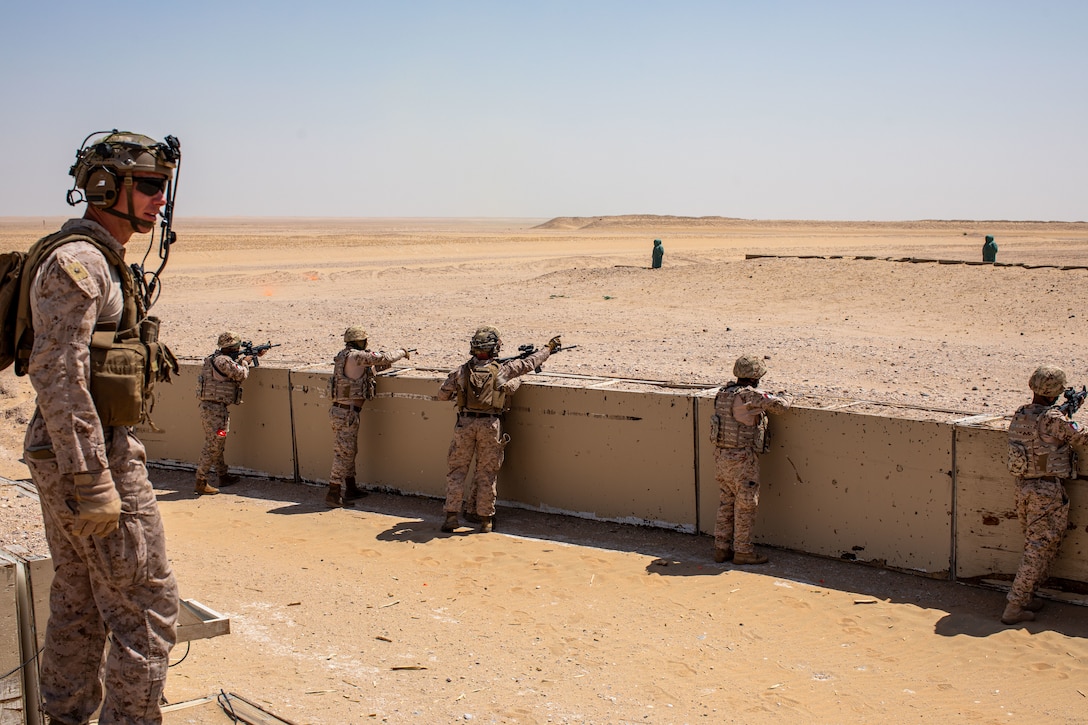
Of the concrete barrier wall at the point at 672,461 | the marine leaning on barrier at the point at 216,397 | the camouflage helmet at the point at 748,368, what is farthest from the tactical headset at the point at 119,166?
the marine leaning on barrier at the point at 216,397

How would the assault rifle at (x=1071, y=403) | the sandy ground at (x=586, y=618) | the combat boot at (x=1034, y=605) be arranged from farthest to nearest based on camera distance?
the combat boot at (x=1034, y=605), the assault rifle at (x=1071, y=403), the sandy ground at (x=586, y=618)

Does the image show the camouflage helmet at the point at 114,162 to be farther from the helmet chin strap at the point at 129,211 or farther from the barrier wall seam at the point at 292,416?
Answer: the barrier wall seam at the point at 292,416

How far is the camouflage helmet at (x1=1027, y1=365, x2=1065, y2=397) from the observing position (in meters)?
6.65

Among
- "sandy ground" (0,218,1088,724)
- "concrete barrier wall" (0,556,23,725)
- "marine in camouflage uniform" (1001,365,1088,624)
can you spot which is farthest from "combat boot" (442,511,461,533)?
"concrete barrier wall" (0,556,23,725)

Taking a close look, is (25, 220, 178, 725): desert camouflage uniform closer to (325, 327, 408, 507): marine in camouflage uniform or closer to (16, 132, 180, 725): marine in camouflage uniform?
(16, 132, 180, 725): marine in camouflage uniform

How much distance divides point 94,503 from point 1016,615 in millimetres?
5567

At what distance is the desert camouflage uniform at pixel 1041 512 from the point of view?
6.66 meters

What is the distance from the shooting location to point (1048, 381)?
21.9 ft

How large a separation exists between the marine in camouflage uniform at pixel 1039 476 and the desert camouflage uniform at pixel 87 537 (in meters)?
5.17

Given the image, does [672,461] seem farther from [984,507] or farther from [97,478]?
[97,478]

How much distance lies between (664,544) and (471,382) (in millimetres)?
2035

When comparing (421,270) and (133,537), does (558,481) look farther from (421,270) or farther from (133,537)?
(421,270)

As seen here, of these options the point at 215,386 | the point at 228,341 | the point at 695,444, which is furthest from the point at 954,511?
the point at 215,386

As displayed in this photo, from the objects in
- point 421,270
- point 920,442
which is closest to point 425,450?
point 920,442
